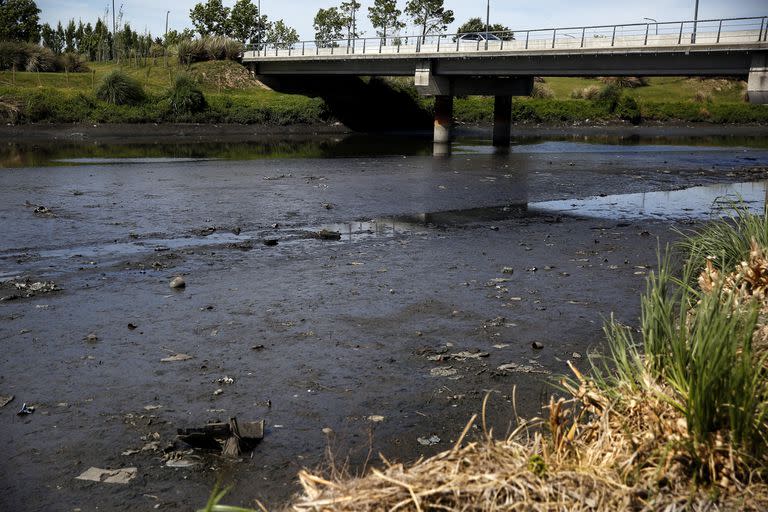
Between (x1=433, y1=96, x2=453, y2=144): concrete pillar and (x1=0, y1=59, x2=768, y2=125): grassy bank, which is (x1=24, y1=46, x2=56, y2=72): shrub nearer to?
(x1=0, y1=59, x2=768, y2=125): grassy bank

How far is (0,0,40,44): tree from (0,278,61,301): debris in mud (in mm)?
64472

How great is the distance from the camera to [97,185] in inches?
798

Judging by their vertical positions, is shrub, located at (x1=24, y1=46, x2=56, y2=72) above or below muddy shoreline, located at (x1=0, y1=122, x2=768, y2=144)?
above

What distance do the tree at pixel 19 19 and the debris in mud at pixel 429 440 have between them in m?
70.5

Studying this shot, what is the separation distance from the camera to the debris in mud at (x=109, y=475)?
4.96m

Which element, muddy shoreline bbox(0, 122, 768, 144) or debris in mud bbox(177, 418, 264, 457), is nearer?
debris in mud bbox(177, 418, 264, 457)

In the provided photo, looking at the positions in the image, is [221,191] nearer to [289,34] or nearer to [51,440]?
[51,440]

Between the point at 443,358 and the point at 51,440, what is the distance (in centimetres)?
345

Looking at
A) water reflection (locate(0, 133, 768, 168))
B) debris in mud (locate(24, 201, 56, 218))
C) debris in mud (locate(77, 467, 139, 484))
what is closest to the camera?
debris in mud (locate(77, 467, 139, 484))

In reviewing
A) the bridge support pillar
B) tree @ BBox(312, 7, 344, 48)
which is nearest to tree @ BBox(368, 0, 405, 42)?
tree @ BBox(312, 7, 344, 48)

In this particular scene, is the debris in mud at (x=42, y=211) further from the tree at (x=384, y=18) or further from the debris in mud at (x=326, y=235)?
the tree at (x=384, y=18)

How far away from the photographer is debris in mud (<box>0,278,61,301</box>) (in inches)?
368

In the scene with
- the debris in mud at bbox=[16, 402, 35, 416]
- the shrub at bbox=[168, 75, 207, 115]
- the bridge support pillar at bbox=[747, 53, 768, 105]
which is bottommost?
the debris in mud at bbox=[16, 402, 35, 416]

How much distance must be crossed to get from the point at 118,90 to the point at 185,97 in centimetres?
377
